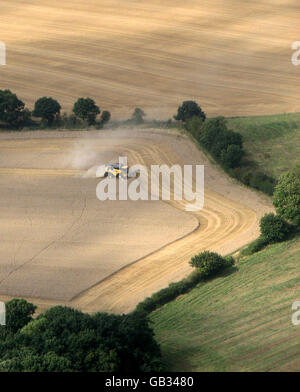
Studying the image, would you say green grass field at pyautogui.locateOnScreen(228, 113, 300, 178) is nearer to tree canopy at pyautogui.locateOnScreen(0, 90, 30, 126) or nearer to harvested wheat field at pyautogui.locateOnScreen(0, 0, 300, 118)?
harvested wheat field at pyautogui.locateOnScreen(0, 0, 300, 118)

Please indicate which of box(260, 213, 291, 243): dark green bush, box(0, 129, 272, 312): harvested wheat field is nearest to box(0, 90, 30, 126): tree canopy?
box(0, 129, 272, 312): harvested wheat field

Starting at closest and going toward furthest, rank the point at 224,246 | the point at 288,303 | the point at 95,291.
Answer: the point at 288,303
the point at 95,291
the point at 224,246

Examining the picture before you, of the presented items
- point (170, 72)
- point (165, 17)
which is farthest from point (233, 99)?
point (165, 17)

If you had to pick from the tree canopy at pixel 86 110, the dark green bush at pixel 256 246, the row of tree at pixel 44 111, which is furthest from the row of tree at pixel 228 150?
the row of tree at pixel 44 111

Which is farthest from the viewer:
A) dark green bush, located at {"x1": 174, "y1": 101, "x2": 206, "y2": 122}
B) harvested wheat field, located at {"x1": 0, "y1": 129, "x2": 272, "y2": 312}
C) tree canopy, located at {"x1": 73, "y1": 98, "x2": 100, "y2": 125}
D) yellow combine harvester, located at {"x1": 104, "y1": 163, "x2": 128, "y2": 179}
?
tree canopy, located at {"x1": 73, "y1": 98, "x2": 100, "y2": 125}

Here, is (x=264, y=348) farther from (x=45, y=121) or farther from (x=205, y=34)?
(x=205, y=34)

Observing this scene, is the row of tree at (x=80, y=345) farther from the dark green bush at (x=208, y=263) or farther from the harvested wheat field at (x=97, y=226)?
the dark green bush at (x=208, y=263)

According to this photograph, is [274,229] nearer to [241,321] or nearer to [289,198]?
[289,198]

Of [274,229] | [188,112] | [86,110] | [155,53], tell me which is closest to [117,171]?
[188,112]
